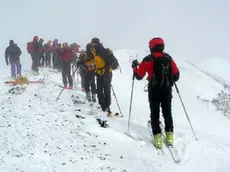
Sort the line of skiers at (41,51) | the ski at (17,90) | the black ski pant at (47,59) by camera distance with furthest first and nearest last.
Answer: the black ski pant at (47,59) < the line of skiers at (41,51) < the ski at (17,90)

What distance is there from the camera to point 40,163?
7824 mm

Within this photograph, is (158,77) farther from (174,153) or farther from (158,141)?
(174,153)

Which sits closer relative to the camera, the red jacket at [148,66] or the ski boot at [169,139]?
the red jacket at [148,66]

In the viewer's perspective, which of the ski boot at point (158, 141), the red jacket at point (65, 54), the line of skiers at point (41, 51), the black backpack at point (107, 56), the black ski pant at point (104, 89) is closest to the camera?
the ski boot at point (158, 141)

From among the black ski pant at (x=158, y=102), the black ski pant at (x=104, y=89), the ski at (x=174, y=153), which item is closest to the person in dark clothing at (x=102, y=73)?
the black ski pant at (x=104, y=89)

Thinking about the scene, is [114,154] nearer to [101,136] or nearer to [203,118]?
[101,136]

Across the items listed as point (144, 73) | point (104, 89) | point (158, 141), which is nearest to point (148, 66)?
point (144, 73)

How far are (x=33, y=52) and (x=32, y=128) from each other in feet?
59.7

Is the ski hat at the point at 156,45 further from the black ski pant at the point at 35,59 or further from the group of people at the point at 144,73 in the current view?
the black ski pant at the point at 35,59

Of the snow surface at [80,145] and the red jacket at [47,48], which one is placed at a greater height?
the red jacket at [47,48]

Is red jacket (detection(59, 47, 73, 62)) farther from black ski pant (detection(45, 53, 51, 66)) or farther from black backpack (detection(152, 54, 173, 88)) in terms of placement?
black backpack (detection(152, 54, 173, 88))

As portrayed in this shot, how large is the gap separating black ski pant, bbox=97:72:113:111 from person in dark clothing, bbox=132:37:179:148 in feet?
13.4

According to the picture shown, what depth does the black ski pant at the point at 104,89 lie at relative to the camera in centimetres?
1380

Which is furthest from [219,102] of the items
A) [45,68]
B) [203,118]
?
[45,68]
